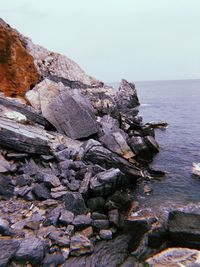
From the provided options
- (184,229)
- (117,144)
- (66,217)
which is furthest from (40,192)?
(117,144)

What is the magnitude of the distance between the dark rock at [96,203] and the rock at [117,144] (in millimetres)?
7773

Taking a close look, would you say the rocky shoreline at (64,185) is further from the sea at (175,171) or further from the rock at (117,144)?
the sea at (175,171)

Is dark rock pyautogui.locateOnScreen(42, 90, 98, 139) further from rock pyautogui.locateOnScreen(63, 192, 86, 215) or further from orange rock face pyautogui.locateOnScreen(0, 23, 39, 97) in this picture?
rock pyautogui.locateOnScreen(63, 192, 86, 215)

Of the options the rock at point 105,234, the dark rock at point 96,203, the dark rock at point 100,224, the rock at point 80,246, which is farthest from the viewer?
the dark rock at point 96,203

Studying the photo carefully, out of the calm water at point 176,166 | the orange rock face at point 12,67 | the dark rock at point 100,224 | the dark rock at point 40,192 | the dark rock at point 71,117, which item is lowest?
the calm water at point 176,166

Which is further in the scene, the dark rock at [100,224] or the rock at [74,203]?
the rock at [74,203]

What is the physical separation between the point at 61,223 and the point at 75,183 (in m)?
3.44

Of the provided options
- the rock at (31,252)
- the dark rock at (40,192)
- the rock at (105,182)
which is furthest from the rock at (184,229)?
the dark rock at (40,192)

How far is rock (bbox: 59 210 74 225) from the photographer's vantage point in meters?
12.4

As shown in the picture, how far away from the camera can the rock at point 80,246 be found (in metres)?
11.1

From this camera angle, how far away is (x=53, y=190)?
14695mm

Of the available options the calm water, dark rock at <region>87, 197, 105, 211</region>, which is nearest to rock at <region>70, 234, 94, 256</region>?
dark rock at <region>87, 197, 105, 211</region>

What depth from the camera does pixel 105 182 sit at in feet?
50.4

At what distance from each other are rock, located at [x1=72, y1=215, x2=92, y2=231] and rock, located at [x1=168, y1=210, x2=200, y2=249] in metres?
4.00
